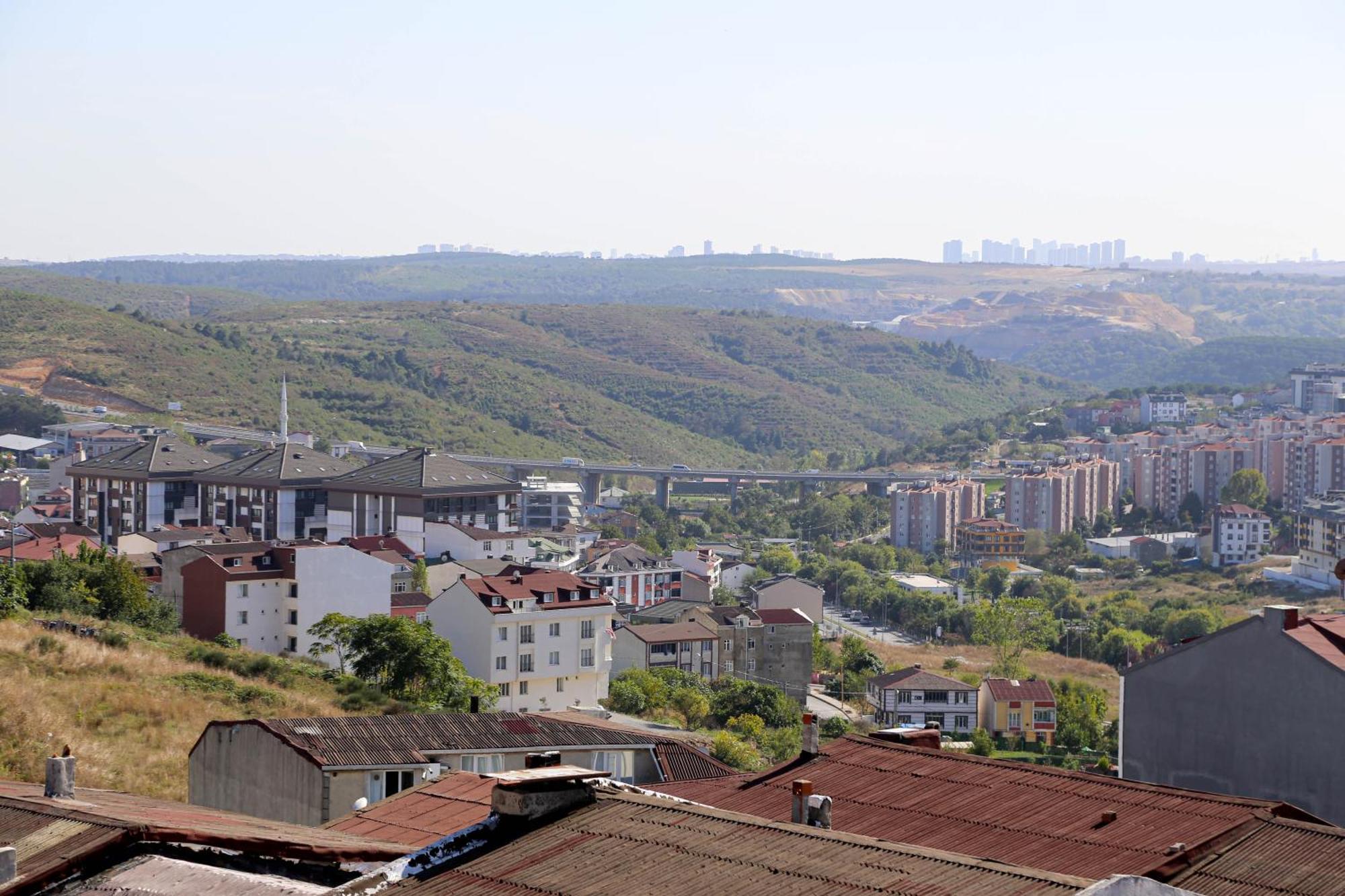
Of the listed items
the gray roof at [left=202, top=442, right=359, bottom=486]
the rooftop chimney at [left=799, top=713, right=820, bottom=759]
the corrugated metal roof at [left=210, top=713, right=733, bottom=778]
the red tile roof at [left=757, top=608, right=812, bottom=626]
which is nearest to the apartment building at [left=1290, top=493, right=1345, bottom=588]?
the red tile roof at [left=757, top=608, right=812, bottom=626]

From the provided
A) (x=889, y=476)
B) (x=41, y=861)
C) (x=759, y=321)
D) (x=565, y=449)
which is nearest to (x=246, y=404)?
(x=565, y=449)

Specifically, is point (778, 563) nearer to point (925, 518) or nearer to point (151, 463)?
point (925, 518)

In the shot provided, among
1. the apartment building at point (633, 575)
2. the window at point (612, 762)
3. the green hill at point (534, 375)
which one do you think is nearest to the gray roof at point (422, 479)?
the apartment building at point (633, 575)

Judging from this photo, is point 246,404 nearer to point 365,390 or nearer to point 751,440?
point 365,390

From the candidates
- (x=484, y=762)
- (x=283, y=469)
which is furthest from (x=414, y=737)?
(x=283, y=469)

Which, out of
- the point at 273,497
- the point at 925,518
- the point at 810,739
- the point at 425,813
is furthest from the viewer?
the point at 925,518

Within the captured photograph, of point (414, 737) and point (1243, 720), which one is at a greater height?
point (1243, 720)
